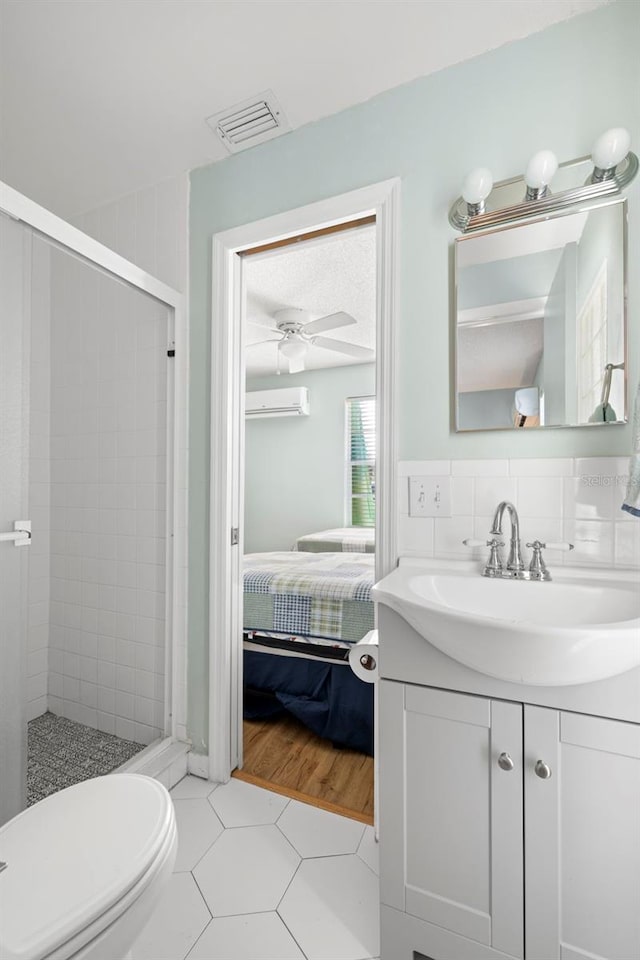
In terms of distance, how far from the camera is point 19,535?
127 centimetres

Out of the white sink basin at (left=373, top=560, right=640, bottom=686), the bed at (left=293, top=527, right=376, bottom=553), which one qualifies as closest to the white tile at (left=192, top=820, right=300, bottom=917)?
the white sink basin at (left=373, top=560, right=640, bottom=686)

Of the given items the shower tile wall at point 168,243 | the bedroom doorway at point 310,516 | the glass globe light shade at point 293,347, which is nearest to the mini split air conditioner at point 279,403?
the bedroom doorway at point 310,516

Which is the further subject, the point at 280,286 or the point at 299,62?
the point at 280,286

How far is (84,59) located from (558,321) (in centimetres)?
162

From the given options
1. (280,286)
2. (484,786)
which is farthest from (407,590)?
(280,286)

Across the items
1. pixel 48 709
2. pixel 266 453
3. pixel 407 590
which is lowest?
pixel 48 709

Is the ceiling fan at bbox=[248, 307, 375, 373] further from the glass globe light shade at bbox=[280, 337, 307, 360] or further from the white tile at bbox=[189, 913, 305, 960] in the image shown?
the white tile at bbox=[189, 913, 305, 960]

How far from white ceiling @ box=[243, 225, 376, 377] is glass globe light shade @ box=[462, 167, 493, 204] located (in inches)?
30.0

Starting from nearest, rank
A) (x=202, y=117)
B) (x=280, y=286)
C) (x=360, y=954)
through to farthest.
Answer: (x=360, y=954) → (x=202, y=117) → (x=280, y=286)

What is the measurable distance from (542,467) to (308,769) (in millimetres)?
1474

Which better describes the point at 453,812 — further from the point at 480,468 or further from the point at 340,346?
the point at 340,346

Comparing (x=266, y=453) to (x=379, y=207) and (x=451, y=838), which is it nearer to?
(x=379, y=207)

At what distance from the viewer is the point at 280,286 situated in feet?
9.78

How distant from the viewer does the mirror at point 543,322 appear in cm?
119
